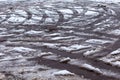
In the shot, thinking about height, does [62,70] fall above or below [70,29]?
below

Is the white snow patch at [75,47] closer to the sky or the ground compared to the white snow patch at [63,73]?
closer to the sky

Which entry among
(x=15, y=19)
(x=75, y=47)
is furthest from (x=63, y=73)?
(x=15, y=19)

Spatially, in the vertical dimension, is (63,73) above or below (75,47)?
below

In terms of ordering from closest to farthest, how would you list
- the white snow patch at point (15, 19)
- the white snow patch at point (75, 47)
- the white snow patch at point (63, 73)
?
1. the white snow patch at point (63, 73)
2. the white snow patch at point (75, 47)
3. the white snow patch at point (15, 19)

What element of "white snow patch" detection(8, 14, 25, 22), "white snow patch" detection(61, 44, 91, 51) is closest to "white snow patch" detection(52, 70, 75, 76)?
"white snow patch" detection(61, 44, 91, 51)

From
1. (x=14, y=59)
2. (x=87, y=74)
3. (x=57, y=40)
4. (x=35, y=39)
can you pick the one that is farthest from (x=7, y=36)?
(x=87, y=74)

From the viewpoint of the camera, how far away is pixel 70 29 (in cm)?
1028

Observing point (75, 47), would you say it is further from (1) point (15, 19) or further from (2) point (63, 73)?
(1) point (15, 19)

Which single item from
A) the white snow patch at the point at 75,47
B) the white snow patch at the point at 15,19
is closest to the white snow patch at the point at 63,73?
the white snow patch at the point at 75,47

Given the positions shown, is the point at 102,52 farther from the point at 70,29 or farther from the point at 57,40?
the point at 70,29

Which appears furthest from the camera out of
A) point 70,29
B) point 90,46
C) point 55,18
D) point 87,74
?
point 55,18

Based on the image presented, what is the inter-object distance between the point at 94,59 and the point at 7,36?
132 inches

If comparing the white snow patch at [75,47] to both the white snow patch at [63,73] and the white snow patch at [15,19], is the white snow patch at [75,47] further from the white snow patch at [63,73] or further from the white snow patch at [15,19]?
the white snow patch at [15,19]

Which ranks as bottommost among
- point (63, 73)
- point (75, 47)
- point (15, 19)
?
point (63, 73)
